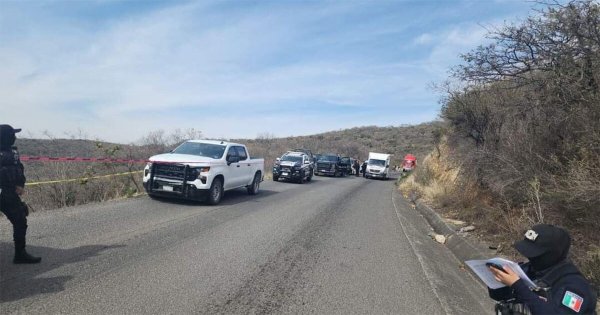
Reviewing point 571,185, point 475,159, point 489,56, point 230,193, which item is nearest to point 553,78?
point 489,56

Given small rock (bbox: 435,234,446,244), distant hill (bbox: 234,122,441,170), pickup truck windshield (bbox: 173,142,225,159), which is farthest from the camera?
distant hill (bbox: 234,122,441,170)

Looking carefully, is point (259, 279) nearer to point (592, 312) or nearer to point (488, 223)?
point (592, 312)

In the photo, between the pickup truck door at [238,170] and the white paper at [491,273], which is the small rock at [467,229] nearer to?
the pickup truck door at [238,170]

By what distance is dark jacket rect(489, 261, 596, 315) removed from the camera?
2.76m

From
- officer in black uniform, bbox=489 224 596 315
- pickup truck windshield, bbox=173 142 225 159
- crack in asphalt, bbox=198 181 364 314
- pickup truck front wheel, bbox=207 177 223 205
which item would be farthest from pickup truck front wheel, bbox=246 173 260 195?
officer in black uniform, bbox=489 224 596 315

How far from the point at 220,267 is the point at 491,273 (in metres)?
4.17

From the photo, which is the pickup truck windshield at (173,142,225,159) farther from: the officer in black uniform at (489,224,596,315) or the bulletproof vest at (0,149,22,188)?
the officer in black uniform at (489,224,596,315)

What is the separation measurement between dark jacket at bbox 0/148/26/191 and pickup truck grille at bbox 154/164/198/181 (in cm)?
640

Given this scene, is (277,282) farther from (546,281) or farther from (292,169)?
(292,169)

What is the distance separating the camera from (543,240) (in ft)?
9.68

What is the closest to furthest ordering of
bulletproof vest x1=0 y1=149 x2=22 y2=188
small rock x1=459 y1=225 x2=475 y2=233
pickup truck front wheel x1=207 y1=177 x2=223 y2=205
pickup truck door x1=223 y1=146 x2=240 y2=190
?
bulletproof vest x1=0 y1=149 x2=22 y2=188 → small rock x1=459 y1=225 x2=475 y2=233 → pickup truck front wheel x1=207 y1=177 x2=223 y2=205 → pickup truck door x1=223 y1=146 x2=240 y2=190

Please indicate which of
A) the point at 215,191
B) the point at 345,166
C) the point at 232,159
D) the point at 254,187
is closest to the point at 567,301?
the point at 215,191

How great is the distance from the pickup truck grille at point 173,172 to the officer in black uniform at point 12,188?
6.32 metres

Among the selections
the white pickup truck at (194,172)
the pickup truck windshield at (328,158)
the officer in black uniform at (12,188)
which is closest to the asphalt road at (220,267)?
the officer in black uniform at (12,188)
